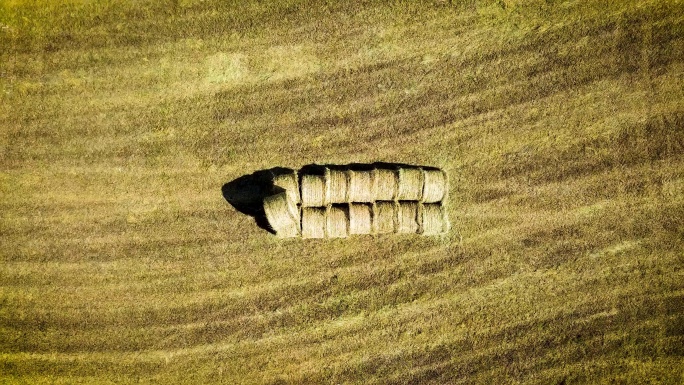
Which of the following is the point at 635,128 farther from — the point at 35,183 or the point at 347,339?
the point at 35,183

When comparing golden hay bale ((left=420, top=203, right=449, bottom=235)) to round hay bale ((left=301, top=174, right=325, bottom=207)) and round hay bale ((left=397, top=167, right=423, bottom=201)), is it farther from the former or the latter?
round hay bale ((left=301, top=174, right=325, bottom=207))

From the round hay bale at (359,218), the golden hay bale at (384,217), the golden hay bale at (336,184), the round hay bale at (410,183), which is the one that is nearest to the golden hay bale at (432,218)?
the round hay bale at (410,183)

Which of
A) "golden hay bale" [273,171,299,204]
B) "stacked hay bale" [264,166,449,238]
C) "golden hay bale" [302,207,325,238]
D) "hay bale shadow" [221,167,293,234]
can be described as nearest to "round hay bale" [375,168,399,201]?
"stacked hay bale" [264,166,449,238]

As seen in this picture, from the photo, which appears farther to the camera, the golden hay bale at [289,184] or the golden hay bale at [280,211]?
the golden hay bale at [289,184]

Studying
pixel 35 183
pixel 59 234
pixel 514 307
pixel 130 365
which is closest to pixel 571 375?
pixel 514 307

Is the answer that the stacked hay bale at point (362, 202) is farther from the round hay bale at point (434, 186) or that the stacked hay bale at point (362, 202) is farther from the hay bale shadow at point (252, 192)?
the hay bale shadow at point (252, 192)

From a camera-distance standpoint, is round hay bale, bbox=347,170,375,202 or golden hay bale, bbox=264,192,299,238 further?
round hay bale, bbox=347,170,375,202
